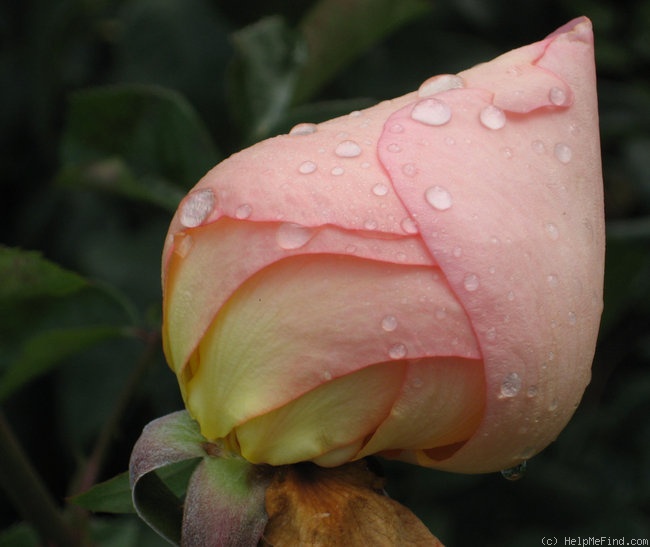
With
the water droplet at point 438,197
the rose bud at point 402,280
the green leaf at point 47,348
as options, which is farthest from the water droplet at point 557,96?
the green leaf at point 47,348

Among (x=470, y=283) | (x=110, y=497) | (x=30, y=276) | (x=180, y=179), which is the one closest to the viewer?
(x=470, y=283)

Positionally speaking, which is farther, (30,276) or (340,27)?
(340,27)

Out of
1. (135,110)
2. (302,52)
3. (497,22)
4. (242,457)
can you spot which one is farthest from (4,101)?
(242,457)

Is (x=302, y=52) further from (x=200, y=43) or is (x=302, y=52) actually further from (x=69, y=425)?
(x=69, y=425)

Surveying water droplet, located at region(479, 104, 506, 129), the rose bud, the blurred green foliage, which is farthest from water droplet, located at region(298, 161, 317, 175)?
the blurred green foliage

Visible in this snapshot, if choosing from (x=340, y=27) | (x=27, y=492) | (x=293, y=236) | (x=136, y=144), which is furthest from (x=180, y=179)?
(x=293, y=236)

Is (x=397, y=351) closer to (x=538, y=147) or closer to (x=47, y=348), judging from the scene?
(x=538, y=147)
